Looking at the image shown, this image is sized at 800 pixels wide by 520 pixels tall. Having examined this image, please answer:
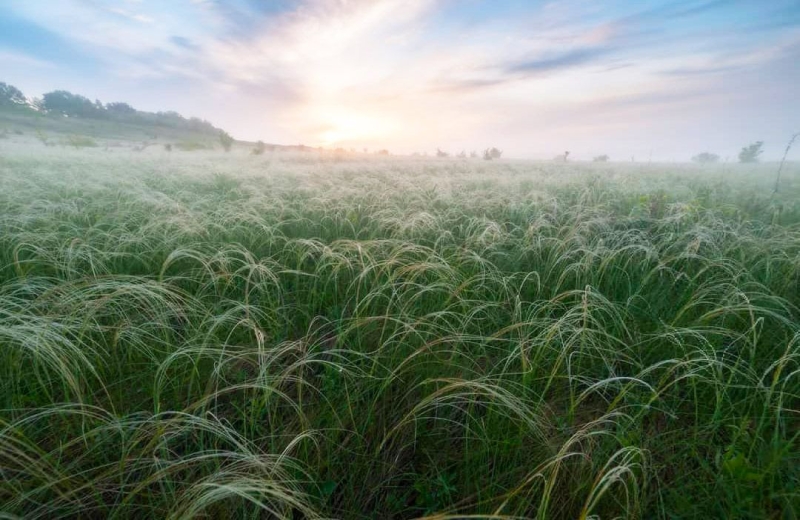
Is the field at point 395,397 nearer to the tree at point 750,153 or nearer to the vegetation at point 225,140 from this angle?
the tree at point 750,153

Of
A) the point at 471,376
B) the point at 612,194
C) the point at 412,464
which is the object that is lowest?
the point at 412,464

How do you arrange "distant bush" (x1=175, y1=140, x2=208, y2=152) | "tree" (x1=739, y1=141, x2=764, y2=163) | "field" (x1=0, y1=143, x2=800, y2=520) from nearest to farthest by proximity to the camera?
"field" (x1=0, y1=143, x2=800, y2=520), "tree" (x1=739, y1=141, x2=764, y2=163), "distant bush" (x1=175, y1=140, x2=208, y2=152)

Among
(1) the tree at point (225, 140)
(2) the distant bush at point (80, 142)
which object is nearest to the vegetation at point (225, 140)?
(1) the tree at point (225, 140)

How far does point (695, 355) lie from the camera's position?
5.25 ft

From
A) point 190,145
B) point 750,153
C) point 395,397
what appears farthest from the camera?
point 190,145

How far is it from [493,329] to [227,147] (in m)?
29.6

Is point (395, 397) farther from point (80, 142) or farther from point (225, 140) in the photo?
point (225, 140)

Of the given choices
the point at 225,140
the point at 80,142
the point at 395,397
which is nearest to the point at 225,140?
the point at 225,140

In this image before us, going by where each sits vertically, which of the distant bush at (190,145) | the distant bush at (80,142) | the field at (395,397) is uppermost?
the distant bush at (190,145)

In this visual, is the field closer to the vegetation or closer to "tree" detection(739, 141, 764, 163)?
"tree" detection(739, 141, 764, 163)

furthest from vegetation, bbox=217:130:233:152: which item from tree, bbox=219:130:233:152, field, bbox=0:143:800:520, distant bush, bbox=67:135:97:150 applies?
field, bbox=0:143:800:520

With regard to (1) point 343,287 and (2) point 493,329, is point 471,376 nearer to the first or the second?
(2) point 493,329

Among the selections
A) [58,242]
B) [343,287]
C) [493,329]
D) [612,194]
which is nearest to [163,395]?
[343,287]

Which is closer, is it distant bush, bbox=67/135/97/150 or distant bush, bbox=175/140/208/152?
distant bush, bbox=67/135/97/150
